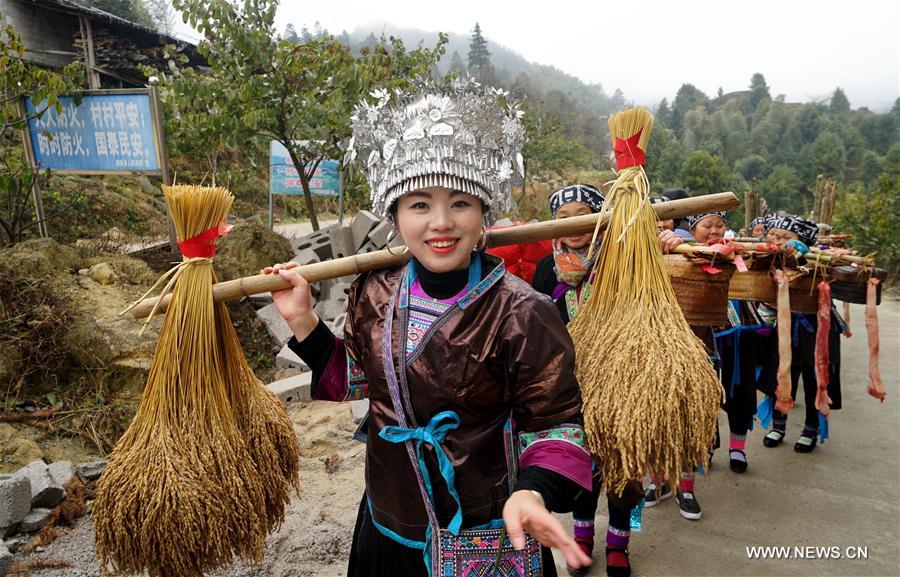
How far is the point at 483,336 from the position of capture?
1.55 metres

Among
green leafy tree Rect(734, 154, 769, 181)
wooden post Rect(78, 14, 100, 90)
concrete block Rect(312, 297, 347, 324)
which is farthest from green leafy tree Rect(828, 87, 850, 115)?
concrete block Rect(312, 297, 347, 324)

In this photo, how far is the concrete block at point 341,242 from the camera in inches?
315

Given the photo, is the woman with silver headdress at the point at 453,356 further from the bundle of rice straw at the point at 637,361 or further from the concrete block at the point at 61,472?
the concrete block at the point at 61,472

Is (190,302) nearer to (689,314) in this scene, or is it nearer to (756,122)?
(689,314)

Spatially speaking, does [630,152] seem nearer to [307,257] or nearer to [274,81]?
[307,257]

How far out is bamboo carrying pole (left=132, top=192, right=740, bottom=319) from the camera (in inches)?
68.1

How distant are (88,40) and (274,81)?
35.6ft

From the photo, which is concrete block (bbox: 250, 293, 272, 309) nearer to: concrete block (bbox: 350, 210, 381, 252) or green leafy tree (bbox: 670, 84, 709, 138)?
concrete block (bbox: 350, 210, 381, 252)

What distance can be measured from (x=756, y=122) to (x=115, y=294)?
216 feet

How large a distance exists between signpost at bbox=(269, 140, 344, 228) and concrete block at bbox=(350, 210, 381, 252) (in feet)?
3.03

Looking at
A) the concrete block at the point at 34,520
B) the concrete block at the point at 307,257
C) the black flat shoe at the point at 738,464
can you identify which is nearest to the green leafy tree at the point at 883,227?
the black flat shoe at the point at 738,464

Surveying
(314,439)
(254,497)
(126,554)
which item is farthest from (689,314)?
(314,439)

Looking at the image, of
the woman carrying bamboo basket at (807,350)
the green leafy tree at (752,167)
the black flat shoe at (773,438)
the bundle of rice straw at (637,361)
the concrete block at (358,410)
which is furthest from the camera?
the green leafy tree at (752,167)

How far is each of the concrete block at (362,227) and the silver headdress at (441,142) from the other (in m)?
6.28
